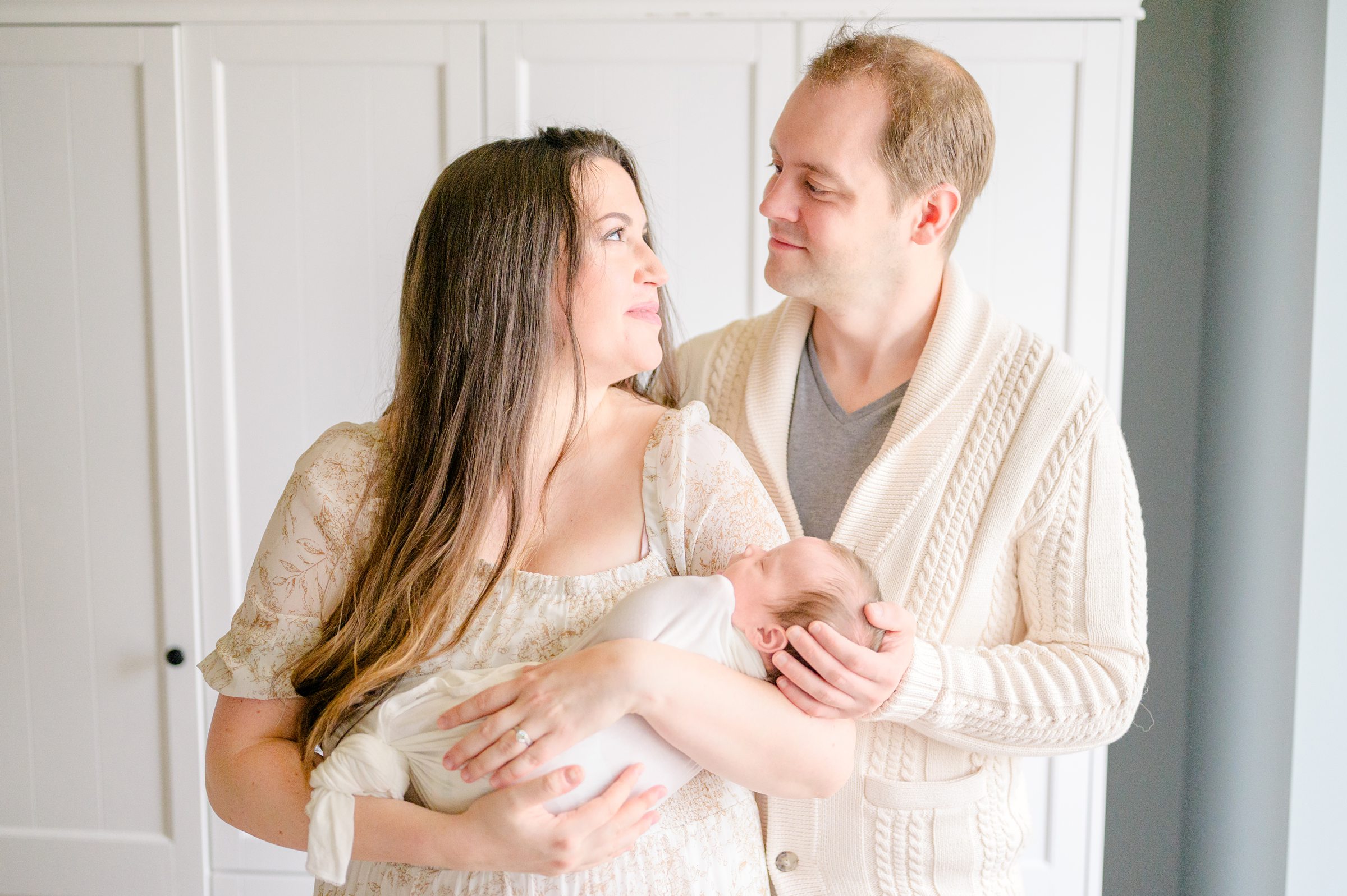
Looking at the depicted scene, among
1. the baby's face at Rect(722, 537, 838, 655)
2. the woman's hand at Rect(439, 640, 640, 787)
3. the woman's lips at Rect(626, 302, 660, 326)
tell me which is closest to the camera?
the woman's hand at Rect(439, 640, 640, 787)

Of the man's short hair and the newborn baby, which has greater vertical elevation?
the man's short hair

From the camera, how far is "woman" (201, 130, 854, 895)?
3.47ft

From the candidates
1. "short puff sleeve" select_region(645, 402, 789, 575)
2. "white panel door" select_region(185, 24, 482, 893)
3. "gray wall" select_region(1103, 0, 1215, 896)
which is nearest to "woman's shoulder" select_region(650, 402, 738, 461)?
"short puff sleeve" select_region(645, 402, 789, 575)

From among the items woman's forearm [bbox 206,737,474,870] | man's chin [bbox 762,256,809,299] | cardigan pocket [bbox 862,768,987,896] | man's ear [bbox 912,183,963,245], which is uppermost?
man's ear [bbox 912,183,963,245]

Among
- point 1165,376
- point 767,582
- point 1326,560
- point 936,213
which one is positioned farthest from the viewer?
point 1165,376

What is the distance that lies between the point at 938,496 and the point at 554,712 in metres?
0.63

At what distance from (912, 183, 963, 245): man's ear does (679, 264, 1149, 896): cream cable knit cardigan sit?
15 cm

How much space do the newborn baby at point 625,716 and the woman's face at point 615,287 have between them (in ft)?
0.94

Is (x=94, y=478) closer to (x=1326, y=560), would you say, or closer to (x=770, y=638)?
(x=770, y=638)

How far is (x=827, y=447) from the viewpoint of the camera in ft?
4.64

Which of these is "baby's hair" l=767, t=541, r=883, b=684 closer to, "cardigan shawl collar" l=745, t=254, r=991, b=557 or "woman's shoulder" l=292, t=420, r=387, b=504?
"cardigan shawl collar" l=745, t=254, r=991, b=557

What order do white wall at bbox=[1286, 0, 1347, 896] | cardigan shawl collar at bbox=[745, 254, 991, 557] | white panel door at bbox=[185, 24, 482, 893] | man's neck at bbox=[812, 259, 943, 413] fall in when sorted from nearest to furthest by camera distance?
cardigan shawl collar at bbox=[745, 254, 991, 557] → man's neck at bbox=[812, 259, 943, 413] → white wall at bbox=[1286, 0, 1347, 896] → white panel door at bbox=[185, 24, 482, 893]

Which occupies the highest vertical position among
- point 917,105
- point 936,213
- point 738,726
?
point 917,105

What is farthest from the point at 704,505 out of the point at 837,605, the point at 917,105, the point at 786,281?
the point at 917,105
